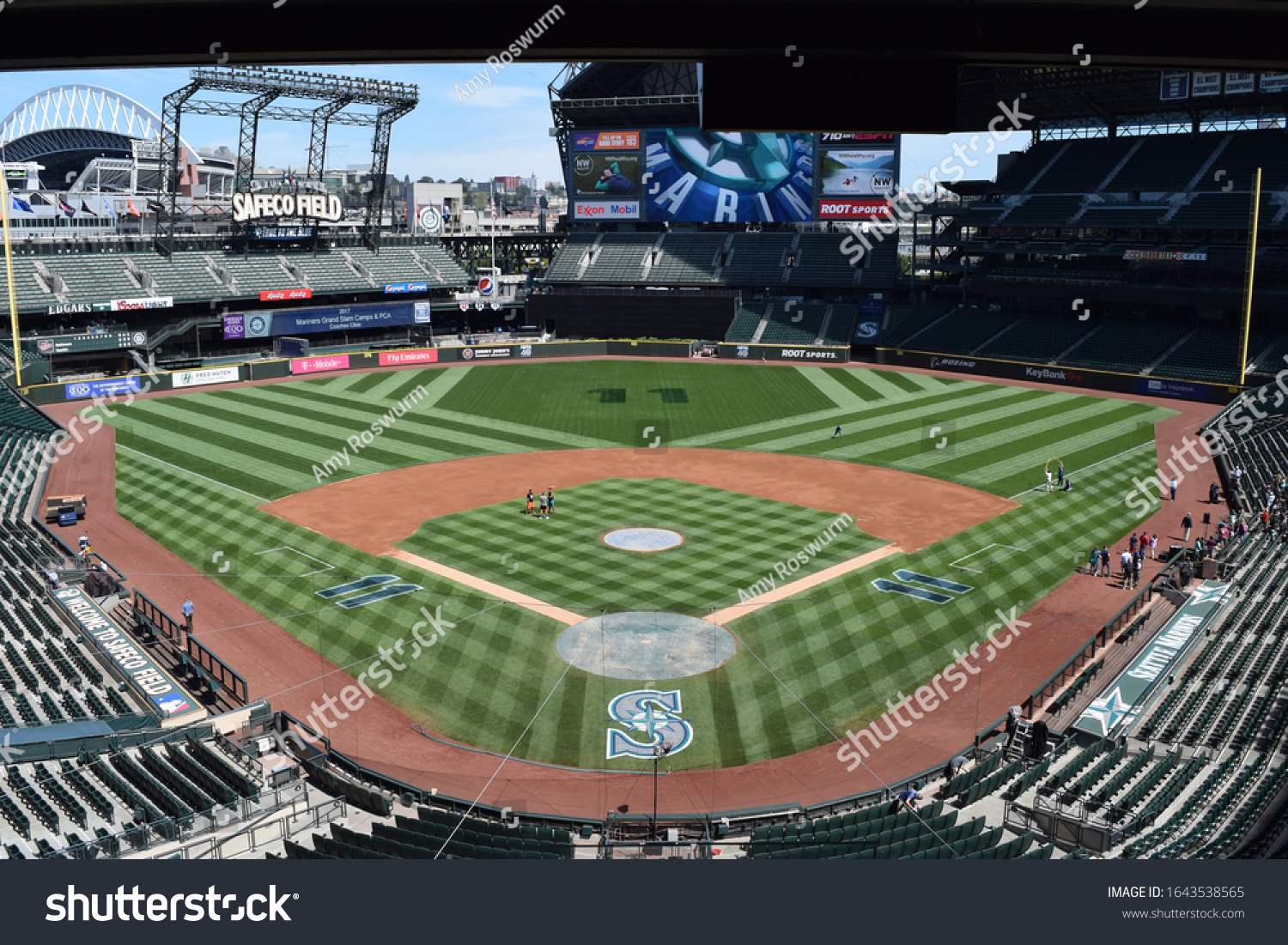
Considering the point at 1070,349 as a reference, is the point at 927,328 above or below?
above

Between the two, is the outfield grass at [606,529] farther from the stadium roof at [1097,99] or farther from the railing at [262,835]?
the stadium roof at [1097,99]

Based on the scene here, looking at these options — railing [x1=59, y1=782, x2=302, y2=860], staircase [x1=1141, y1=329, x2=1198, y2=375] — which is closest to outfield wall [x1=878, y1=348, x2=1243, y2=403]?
staircase [x1=1141, y1=329, x2=1198, y2=375]

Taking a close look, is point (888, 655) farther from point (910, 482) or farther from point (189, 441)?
point (189, 441)

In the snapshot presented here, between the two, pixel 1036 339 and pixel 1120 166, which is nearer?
pixel 1036 339

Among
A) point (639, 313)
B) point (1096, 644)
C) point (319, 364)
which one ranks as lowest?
point (1096, 644)

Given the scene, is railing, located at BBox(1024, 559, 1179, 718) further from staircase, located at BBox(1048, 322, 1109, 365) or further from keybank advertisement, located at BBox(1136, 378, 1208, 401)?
staircase, located at BBox(1048, 322, 1109, 365)

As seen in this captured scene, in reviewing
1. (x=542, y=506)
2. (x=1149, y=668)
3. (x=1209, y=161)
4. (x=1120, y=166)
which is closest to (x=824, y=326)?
(x=1120, y=166)

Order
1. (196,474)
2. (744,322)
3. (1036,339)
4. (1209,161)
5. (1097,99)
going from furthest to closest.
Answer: (744,322)
(1097,99)
(1036,339)
(1209,161)
(196,474)

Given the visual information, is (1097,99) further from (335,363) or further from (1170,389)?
(335,363)
